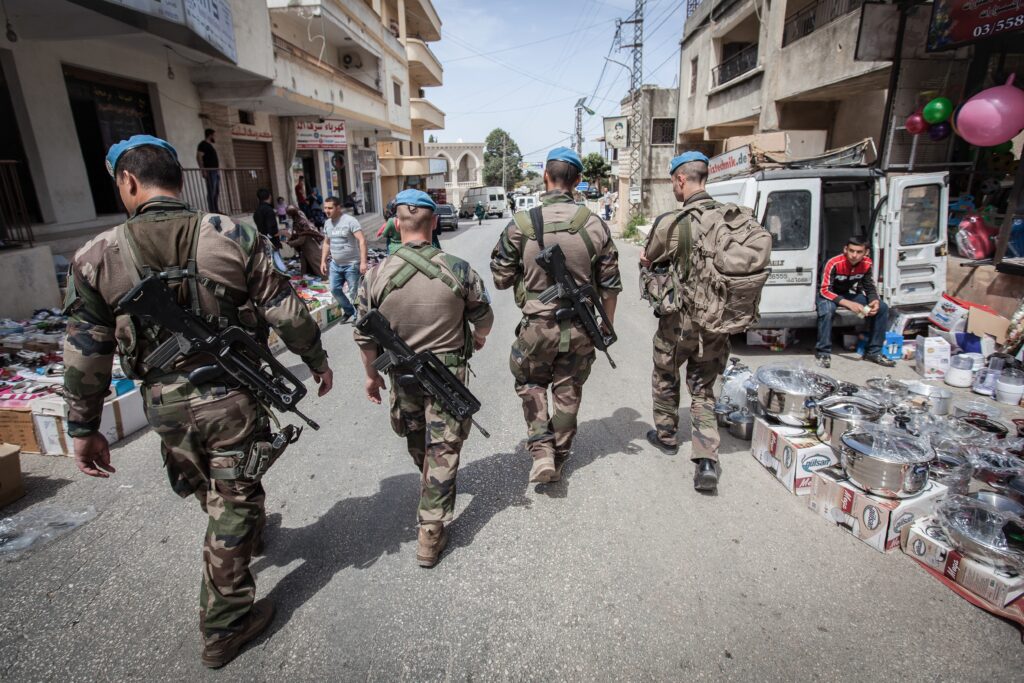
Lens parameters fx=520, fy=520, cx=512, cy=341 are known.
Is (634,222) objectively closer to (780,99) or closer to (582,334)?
(780,99)

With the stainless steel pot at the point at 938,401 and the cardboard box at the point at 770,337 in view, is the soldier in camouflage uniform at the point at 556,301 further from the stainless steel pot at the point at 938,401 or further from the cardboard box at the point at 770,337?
the cardboard box at the point at 770,337

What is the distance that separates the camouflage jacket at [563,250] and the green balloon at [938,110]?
23.3ft

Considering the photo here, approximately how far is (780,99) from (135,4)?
12.5 meters

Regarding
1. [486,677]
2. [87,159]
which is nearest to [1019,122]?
[486,677]

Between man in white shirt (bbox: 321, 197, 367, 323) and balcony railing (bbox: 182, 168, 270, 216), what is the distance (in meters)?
2.29

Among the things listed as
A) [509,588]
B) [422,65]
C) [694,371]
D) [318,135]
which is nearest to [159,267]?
[509,588]

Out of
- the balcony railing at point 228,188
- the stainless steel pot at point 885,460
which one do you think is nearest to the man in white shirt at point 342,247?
the balcony railing at point 228,188

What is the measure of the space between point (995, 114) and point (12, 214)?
1152 centimetres

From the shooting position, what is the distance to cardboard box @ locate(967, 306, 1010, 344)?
211 inches

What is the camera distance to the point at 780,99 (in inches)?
484

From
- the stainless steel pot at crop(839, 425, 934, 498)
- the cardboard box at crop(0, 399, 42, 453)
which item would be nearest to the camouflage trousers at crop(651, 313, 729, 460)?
the stainless steel pot at crop(839, 425, 934, 498)

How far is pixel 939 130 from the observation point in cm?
750

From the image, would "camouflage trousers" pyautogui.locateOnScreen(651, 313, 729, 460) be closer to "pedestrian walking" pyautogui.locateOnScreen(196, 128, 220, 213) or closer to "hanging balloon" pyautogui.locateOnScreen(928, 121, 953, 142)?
"hanging balloon" pyautogui.locateOnScreen(928, 121, 953, 142)

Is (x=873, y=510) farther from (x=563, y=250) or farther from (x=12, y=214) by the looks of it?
(x=12, y=214)
